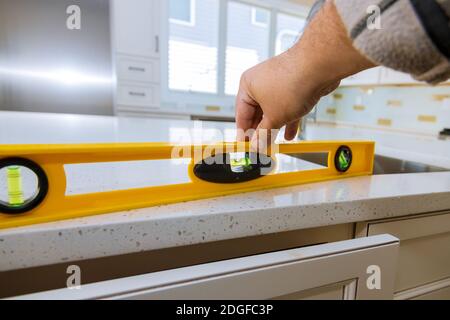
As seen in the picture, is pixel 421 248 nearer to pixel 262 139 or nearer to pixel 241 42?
pixel 262 139

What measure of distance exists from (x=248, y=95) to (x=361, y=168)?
24 cm

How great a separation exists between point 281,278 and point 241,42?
11.3 ft

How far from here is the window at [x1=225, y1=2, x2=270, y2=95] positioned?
3.30m

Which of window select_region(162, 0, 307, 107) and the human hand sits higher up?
window select_region(162, 0, 307, 107)

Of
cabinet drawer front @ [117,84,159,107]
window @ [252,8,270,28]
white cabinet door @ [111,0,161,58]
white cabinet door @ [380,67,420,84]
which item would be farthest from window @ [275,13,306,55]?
cabinet drawer front @ [117,84,159,107]

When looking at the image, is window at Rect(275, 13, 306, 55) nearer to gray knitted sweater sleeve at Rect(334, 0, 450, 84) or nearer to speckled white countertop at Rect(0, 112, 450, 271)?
speckled white countertop at Rect(0, 112, 450, 271)

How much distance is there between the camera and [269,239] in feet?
1.25

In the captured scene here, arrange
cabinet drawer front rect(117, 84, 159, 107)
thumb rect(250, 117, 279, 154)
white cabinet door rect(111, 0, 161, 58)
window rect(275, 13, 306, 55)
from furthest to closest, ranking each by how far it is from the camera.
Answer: window rect(275, 13, 306, 55) → cabinet drawer front rect(117, 84, 159, 107) → white cabinet door rect(111, 0, 161, 58) → thumb rect(250, 117, 279, 154)

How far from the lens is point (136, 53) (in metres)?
2.54

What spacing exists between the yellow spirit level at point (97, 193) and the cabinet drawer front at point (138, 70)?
241cm

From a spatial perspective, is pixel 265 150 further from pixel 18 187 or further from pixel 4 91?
pixel 4 91

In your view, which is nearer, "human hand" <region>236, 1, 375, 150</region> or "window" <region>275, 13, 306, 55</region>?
"human hand" <region>236, 1, 375, 150</region>

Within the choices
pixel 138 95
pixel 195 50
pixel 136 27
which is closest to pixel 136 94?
pixel 138 95
